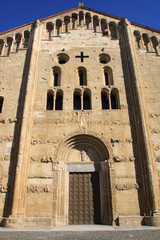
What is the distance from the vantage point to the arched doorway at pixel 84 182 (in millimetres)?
9414

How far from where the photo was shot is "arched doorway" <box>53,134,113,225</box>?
9.41 meters

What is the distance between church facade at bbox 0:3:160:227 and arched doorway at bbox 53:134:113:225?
53mm

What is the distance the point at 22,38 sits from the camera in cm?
1527

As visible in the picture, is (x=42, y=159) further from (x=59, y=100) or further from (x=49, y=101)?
(x=59, y=100)

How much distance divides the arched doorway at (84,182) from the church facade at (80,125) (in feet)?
0.18

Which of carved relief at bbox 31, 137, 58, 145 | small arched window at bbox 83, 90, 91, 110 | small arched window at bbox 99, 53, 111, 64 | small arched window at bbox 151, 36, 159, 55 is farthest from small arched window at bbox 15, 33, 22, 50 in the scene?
small arched window at bbox 151, 36, 159, 55

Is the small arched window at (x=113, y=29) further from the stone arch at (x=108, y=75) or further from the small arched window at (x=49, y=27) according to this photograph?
the small arched window at (x=49, y=27)

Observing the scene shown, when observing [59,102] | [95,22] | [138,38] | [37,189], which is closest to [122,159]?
[37,189]

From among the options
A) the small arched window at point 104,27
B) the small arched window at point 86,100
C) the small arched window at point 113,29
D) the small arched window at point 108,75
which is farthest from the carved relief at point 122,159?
the small arched window at point 104,27

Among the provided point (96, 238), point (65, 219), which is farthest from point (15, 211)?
point (96, 238)

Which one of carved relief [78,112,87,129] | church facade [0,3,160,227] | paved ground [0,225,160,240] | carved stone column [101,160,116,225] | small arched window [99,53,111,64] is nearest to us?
paved ground [0,225,160,240]

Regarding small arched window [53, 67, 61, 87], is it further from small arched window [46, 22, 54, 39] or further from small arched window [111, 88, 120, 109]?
small arched window [46, 22, 54, 39]

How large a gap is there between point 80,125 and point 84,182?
3409 millimetres

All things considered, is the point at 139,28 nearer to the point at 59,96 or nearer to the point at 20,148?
the point at 59,96
